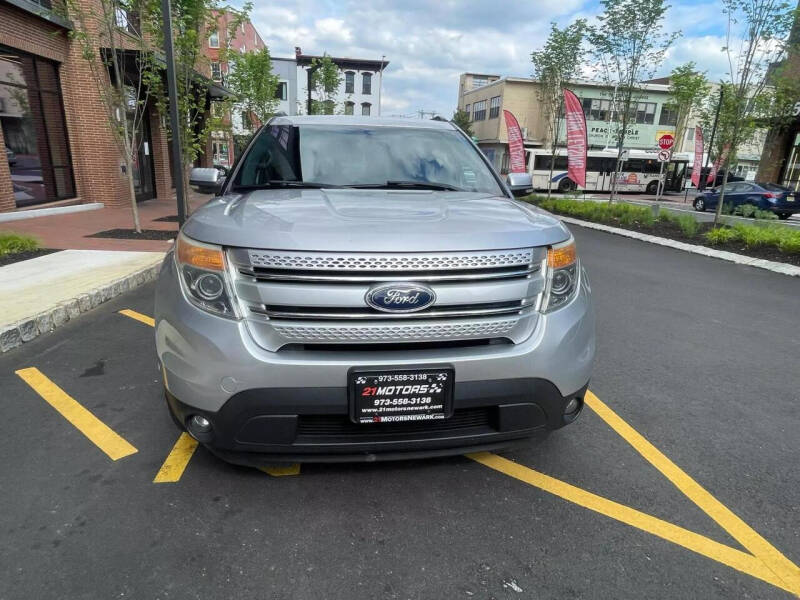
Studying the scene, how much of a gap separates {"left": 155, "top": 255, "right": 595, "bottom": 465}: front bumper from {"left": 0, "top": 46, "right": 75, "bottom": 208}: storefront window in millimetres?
11474

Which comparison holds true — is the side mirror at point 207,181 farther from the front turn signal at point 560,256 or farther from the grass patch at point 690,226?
the grass patch at point 690,226

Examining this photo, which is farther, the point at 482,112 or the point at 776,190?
the point at 482,112

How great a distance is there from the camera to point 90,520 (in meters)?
2.16

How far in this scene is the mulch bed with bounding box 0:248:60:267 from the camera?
252 inches

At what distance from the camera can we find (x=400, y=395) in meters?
2.01

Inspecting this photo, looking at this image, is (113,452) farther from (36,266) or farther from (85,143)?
(85,143)

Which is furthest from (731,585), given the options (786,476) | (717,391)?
(717,391)

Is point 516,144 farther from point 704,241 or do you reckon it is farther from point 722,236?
point 722,236

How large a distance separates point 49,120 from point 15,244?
6905mm

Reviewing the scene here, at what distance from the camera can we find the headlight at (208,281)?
2020 millimetres

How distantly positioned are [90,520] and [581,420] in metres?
2.66

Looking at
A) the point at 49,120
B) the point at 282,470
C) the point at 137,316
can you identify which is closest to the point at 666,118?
the point at 49,120

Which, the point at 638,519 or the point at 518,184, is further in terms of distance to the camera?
the point at 518,184

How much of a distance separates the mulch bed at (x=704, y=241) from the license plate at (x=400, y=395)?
932cm
